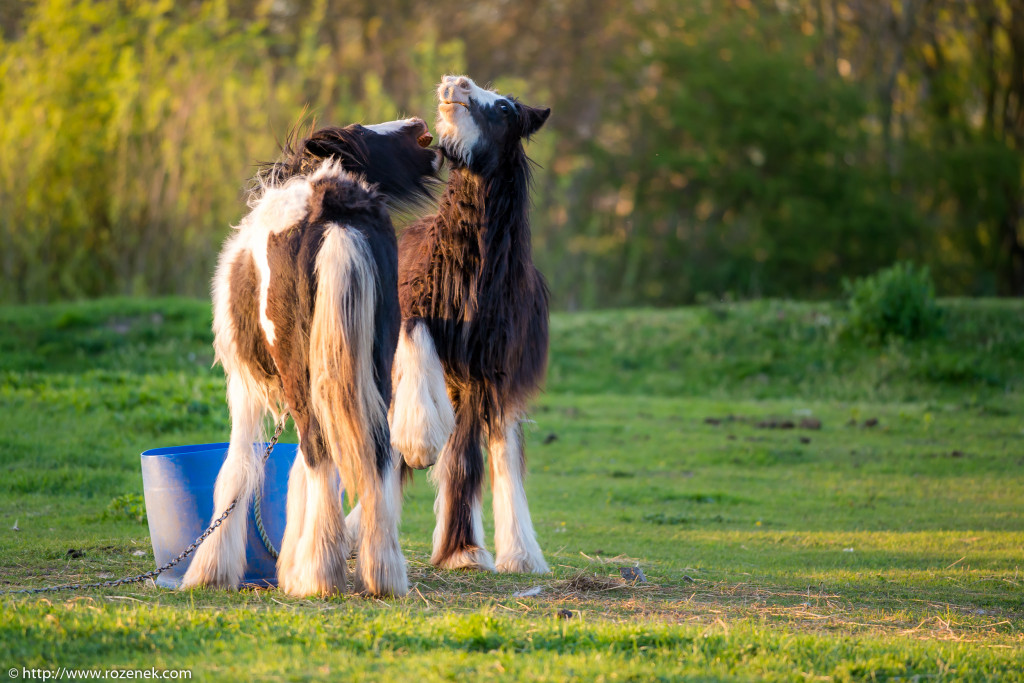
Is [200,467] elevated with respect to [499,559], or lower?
elevated

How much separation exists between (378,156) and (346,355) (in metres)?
1.32

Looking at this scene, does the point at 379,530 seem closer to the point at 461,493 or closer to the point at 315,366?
the point at 315,366

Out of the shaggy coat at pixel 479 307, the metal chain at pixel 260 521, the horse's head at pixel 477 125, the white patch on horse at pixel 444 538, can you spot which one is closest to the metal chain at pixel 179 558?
the metal chain at pixel 260 521

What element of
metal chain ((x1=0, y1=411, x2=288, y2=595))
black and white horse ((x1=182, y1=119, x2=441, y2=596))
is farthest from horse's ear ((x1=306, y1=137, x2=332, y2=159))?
metal chain ((x1=0, y1=411, x2=288, y2=595))

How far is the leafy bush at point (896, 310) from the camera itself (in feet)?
44.6

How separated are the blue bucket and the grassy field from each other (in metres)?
0.26

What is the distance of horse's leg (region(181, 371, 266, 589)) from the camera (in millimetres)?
4535

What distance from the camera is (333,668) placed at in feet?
10.3

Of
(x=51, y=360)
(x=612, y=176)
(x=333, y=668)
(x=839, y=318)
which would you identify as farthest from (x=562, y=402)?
(x=612, y=176)

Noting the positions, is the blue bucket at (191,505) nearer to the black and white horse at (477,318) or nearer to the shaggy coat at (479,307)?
the black and white horse at (477,318)

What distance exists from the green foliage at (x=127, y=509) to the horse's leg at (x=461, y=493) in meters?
2.21

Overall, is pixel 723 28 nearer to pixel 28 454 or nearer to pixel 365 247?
pixel 28 454

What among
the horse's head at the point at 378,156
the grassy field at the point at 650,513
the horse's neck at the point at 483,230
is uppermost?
the horse's head at the point at 378,156

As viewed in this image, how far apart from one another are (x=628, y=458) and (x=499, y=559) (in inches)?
174
